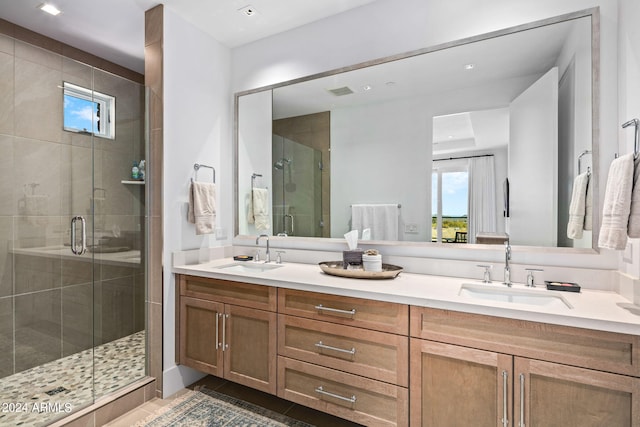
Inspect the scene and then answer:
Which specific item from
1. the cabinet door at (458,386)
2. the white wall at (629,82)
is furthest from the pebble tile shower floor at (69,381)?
the white wall at (629,82)

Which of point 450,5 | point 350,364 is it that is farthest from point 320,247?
point 450,5

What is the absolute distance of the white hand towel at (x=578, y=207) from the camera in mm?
1652

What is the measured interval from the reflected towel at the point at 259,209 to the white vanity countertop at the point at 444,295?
0.56 m

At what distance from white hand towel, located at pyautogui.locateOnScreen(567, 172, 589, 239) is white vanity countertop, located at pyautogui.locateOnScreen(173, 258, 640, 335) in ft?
1.01

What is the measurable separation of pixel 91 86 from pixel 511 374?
281 centimetres

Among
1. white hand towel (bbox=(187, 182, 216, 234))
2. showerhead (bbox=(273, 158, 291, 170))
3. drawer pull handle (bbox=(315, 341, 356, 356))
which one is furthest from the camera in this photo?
showerhead (bbox=(273, 158, 291, 170))

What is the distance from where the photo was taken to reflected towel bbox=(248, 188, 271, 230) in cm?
269

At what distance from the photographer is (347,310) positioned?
1.67m

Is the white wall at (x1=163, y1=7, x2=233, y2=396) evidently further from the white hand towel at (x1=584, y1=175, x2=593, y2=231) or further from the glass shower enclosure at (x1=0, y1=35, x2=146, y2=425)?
the white hand towel at (x1=584, y1=175, x2=593, y2=231)

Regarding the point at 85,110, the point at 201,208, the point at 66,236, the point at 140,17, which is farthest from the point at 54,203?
the point at 140,17

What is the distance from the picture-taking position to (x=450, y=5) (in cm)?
195

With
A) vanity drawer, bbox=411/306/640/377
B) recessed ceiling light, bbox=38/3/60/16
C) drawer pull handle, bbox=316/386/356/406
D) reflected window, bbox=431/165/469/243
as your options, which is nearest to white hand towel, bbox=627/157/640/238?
vanity drawer, bbox=411/306/640/377

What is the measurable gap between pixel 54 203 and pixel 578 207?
300 cm

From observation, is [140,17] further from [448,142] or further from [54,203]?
[448,142]
